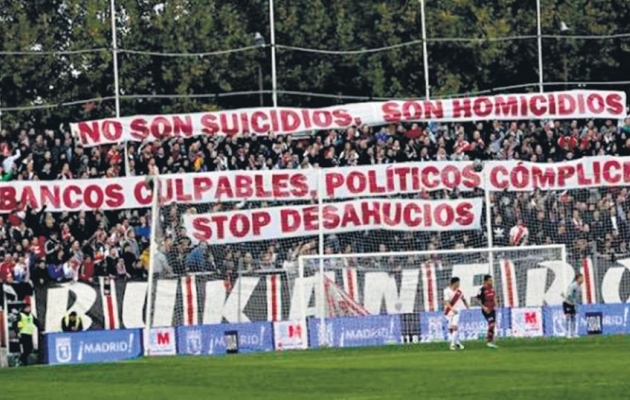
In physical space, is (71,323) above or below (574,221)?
below

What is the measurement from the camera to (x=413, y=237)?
57.1 metres

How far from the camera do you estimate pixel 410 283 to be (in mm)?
55719

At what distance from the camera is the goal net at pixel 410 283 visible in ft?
180

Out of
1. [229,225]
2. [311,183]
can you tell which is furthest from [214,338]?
[311,183]

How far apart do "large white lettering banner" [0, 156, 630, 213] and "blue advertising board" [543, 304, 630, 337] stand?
3.35m

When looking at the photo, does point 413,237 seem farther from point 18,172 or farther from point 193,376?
point 193,376

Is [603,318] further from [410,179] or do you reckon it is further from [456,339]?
[456,339]

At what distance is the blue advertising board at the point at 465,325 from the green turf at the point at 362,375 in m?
3.99

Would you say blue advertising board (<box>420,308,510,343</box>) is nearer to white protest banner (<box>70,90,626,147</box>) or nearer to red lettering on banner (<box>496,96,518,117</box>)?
→ white protest banner (<box>70,90,626,147</box>)

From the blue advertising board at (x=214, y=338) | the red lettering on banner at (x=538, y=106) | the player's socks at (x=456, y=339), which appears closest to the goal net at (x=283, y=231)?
the blue advertising board at (x=214, y=338)

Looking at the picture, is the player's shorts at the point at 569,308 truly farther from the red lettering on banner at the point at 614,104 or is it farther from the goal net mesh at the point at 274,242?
the red lettering on banner at the point at 614,104

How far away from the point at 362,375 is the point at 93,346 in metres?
14.4

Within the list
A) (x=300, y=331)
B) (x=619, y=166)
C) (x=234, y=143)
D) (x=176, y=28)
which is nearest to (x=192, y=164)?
(x=234, y=143)

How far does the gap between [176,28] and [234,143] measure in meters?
39.1
